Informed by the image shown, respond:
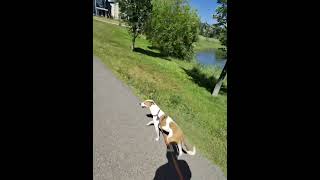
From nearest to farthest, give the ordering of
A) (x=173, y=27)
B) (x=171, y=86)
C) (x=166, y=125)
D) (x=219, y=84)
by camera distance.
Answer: (x=166, y=125) < (x=173, y=27) < (x=171, y=86) < (x=219, y=84)

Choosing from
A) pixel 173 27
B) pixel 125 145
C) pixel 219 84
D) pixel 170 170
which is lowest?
pixel 170 170

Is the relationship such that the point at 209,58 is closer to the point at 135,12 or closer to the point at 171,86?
the point at 171,86

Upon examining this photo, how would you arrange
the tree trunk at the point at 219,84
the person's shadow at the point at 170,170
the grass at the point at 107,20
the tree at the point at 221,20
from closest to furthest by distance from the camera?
1. the grass at the point at 107,20
2. the person's shadow at the point at 170,170
3. the tree at the point at 221,20
4. the tree trunk at the point at 219,84

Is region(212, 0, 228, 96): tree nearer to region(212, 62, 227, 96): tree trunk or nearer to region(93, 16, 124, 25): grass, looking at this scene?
region(212, 62, 227, 96): tree trunk

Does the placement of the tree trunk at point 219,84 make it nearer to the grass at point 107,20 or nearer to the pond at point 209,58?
the pond at point 209,58

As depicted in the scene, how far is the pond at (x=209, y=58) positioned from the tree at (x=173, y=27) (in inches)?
20.8

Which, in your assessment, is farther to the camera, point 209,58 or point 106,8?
point 209,58

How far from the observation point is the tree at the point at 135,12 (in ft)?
16.8

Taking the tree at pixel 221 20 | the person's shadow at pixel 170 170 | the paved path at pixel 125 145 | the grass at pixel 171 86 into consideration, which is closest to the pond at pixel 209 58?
the grass at pixel 171 86

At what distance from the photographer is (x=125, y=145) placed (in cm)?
489

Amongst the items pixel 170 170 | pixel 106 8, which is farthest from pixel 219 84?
pixel 106 8

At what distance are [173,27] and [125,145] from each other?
2.62m
